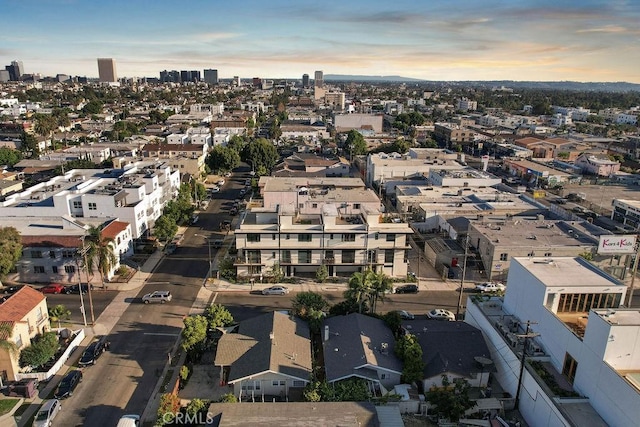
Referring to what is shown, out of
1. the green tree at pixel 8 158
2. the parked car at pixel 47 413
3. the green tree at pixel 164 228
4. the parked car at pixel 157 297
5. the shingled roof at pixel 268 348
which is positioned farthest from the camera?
the green tree at pixel 8 158

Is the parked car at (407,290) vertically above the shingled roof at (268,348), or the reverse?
the shingled roof at (268,348)

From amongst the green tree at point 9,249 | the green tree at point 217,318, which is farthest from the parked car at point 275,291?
→ the green tree at point 9,249

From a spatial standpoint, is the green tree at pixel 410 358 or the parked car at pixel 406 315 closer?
the green tree at pixel 410 358

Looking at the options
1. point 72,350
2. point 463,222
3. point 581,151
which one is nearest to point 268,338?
point 72,350

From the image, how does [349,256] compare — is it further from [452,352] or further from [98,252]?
[98,252]

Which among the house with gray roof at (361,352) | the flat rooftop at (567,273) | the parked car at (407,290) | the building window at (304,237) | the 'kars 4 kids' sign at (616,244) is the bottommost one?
the parked car at (407,290)

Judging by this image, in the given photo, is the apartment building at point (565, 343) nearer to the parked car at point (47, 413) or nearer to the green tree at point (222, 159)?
the parked car at point (47, 413)
